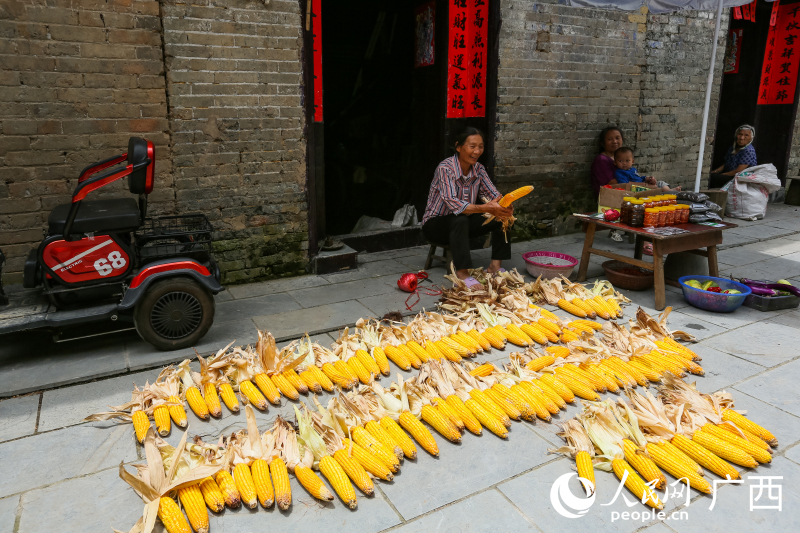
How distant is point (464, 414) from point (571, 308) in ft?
8.02

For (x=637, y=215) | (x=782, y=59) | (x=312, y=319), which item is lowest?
(x=312, y=319)

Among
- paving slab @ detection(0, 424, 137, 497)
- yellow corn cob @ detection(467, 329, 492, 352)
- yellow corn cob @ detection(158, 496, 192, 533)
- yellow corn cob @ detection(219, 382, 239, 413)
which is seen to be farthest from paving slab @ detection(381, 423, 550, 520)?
paving slab @ detection(0, 424, 137, 497)

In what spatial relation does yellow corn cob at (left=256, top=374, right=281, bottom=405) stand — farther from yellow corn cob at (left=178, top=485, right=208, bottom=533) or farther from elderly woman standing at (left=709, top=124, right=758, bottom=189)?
elderly woman standing at (left=709, top=124, right=758, bottom=189)

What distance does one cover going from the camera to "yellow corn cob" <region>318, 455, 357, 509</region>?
268 centimetres

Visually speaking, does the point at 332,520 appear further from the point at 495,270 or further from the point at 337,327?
the point at 495,270

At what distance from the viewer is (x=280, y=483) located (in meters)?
2.71

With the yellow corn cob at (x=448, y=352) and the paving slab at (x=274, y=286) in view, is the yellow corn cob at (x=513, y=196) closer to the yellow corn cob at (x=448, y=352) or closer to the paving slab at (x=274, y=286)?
the yellow corn cob at (x=448, y=352)

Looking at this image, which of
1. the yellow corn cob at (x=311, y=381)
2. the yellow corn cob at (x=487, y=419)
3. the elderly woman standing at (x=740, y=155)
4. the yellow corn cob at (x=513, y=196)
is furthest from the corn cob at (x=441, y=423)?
the elderly woman standing at (x=740, y=155)

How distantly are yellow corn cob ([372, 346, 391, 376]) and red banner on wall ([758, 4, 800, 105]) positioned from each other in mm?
11529

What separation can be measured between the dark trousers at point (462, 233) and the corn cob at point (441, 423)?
112 inches

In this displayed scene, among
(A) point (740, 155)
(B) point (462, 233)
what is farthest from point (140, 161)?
(A) point (740, 155)

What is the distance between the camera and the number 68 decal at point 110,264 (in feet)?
13.7

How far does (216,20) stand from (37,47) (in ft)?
5.44

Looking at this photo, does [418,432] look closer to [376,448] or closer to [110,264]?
[376,448]
